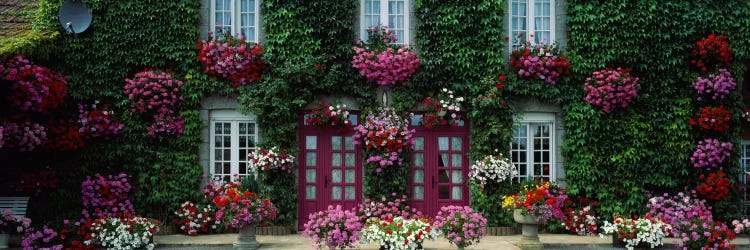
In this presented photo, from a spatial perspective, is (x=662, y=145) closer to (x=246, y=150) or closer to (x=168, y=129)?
(x=246, y=150)

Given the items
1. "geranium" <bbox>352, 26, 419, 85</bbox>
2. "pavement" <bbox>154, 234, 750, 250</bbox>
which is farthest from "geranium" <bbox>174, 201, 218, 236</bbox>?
"geranium" <bbox>352, 26, 419, 85</bbox>

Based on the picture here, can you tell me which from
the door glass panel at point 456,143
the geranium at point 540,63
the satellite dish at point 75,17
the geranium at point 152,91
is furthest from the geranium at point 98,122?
the geranium at point 540,63

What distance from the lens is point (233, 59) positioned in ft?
39.8

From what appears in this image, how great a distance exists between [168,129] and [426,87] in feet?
14.6

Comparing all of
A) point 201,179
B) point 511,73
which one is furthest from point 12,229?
point 511,73

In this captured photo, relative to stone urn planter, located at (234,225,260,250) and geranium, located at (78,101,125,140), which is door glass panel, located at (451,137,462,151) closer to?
stone urn planter, located at (234,225,260,250)

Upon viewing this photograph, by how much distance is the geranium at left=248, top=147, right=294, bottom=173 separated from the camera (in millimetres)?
12078

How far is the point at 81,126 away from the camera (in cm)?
1186

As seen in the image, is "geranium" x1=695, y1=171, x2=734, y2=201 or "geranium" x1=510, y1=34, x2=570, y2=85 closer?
"geranium" x1=695, y1=171, x2=734, y2=201

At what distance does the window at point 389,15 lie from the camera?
12.7 metres

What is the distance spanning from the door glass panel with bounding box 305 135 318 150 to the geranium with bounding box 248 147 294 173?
0.53 m

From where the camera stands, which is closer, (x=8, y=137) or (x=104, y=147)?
(x=8, y=137)

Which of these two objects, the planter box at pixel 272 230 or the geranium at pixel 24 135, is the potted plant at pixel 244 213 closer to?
the planter box at pixel 272 230

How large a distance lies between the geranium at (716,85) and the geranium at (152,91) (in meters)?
8.85
